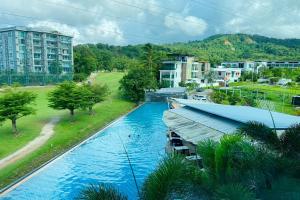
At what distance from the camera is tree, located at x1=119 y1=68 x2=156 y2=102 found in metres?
45.5

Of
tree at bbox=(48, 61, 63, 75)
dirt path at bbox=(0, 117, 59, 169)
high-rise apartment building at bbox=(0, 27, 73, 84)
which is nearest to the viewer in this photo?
dirt path at bbox=(0, 117, 59, 169)

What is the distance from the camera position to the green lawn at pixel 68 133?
1633cm

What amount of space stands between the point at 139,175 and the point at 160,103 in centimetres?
3024

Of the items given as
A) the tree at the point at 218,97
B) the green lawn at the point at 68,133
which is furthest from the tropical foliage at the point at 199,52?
the tree at the point at 218,97

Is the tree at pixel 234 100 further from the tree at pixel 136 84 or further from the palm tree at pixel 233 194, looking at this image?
the palm tree at pixel 233 194

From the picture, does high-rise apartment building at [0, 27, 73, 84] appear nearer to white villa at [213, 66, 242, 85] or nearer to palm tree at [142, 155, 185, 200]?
white villa at [213, 66, 242, 85]

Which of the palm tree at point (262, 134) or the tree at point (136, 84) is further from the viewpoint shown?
the tree at point (136, 84)

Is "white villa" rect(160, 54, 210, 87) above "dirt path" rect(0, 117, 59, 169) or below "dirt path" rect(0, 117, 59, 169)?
above

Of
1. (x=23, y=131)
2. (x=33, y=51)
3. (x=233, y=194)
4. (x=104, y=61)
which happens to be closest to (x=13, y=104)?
(x=23, y=131)

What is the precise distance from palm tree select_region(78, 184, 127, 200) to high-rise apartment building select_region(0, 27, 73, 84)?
64669 millimetres

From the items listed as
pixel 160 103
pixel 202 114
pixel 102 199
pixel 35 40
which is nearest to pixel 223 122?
pixel 202 114

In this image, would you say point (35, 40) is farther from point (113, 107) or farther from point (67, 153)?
point (67, 153)

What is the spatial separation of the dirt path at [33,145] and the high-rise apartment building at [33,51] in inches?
1696

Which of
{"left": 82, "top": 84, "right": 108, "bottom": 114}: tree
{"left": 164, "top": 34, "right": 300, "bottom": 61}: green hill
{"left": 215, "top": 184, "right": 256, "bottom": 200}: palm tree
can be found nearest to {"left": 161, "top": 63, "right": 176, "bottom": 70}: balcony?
{"left": 82, "top": 84, "right": 108, "bottom": 114}: tree
